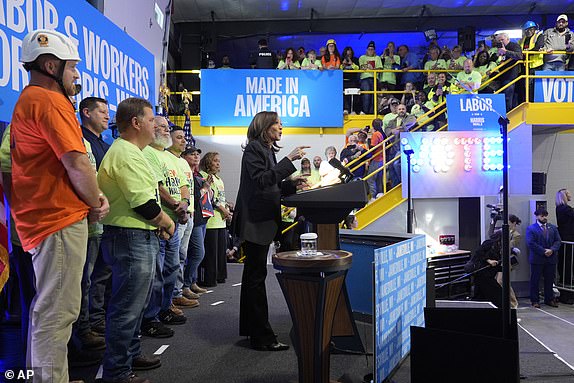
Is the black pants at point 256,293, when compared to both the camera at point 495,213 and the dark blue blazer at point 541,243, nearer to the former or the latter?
the camera at point 495,213

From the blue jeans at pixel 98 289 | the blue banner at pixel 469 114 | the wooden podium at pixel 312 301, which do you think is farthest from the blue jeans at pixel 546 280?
the blue jeans at pixel 98 289

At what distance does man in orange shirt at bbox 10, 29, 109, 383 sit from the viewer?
7.61 feet

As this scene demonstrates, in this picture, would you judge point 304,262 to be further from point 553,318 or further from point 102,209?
point 553,318

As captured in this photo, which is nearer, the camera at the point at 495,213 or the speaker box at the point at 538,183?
the camera at the point at 495,213

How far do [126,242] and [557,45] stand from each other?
9877 mm

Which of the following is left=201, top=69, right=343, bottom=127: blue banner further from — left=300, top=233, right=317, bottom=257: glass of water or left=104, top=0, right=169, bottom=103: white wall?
left=300, top=233, right=317, bottom=257: glass of water

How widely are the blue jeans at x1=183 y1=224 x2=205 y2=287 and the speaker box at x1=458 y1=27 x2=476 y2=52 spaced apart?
1079 centimetres

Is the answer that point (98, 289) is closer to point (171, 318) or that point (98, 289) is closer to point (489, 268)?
point (171, 318)

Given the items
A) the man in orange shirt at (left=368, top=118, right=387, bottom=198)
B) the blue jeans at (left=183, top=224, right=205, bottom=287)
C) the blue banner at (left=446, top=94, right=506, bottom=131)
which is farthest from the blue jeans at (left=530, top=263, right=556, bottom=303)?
the blue jeans at (left=183, top=224, right=205, bottom=287)

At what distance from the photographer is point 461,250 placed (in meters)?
8.53

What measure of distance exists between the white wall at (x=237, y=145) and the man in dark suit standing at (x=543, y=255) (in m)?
4.04

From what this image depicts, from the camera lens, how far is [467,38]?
14039 millimetres

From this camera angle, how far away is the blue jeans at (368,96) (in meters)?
11.5

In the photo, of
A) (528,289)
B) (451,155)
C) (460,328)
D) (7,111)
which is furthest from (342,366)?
(528,289)
